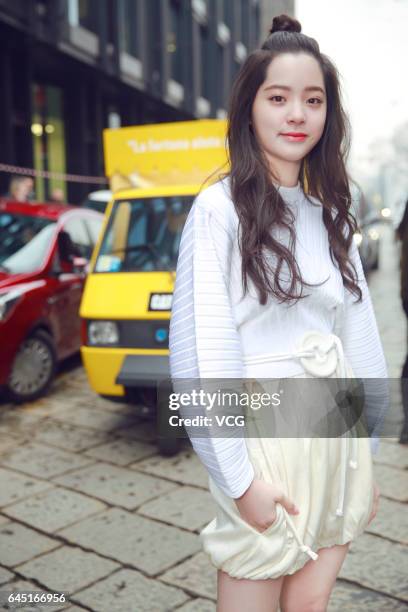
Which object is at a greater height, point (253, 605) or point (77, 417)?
point (253, 605)

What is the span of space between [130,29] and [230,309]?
20104mm

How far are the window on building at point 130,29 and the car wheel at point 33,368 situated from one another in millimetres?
15423

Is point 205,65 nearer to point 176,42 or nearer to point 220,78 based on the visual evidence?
point 220,78

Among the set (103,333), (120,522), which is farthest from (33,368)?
(120,522)

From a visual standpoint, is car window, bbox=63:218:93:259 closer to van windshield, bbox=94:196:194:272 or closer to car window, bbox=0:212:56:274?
car window, bbox=0:212:56:274

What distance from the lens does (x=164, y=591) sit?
2920 mm

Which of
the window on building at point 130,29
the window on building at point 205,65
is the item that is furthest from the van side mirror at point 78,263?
the window on building at point 205,65

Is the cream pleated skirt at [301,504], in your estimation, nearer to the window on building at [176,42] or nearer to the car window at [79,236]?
the car window at [79,236]

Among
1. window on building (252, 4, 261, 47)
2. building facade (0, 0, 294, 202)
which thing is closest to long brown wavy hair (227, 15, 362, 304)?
building facade (0, 0, 294, 202)

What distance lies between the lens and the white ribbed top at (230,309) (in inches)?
59.0

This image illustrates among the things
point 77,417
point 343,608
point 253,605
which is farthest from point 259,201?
point 77,417

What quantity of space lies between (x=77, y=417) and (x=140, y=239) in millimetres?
1523

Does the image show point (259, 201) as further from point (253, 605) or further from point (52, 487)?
point (52, 487)

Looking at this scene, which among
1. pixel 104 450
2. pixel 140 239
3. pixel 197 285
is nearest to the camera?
pixel 197 285
